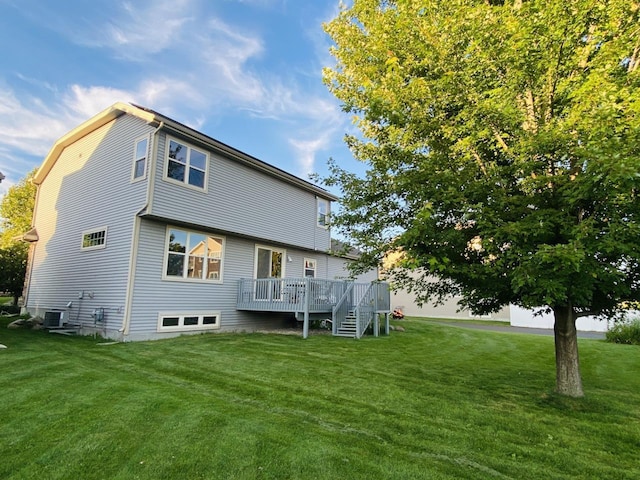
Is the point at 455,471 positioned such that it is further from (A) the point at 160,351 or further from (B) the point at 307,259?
(B) the point at 307,259

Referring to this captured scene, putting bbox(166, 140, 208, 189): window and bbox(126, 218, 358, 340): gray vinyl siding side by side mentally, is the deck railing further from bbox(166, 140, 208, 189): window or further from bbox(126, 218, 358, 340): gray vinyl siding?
bbox(166, 140, 208, 189): window

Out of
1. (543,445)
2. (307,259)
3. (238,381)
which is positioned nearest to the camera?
(543,445)

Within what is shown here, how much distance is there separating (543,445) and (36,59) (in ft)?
66.3

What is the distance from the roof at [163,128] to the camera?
1078 centimetres

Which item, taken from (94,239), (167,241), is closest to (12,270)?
(94,239)

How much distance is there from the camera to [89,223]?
41.0 ft

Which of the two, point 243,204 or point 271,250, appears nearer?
point 243,204

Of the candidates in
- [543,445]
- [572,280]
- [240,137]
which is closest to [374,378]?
[543,445]

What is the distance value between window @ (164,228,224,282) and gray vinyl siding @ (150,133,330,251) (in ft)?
1.99

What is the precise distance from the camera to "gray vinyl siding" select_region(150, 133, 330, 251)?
10.9m

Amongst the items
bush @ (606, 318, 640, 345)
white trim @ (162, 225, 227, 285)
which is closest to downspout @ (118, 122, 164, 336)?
white trim @ (162, 225, 227, 285)

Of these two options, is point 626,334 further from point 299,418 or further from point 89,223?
point 89,223

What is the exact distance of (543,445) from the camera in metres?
3.88

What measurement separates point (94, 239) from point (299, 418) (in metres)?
10.9
